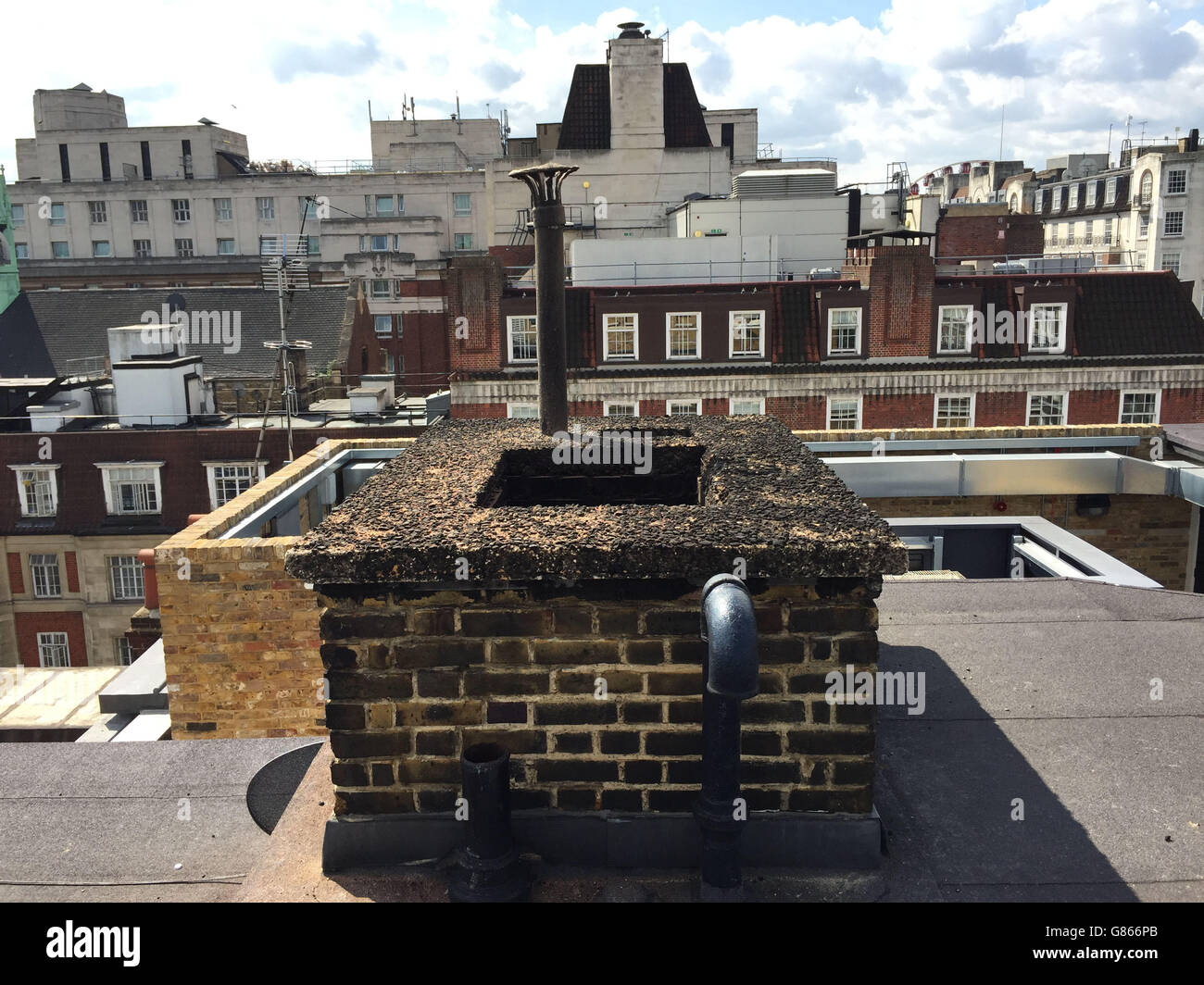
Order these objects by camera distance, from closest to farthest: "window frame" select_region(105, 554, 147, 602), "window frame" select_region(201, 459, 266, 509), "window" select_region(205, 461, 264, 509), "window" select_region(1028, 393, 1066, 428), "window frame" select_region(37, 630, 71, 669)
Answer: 1. "window frame" select_region(201, 459, 266, 509)
2. "window" select_region(205, 461, 264, 509)
3. "window frame" select_region(105, 554, 147, 602)
4. "window frame" select_region(37, 630, 71, 669)
5. "window" select_region(1028, 393, 1066, 428)

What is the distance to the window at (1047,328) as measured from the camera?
1606 inches

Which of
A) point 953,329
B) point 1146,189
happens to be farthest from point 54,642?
point 1146,189

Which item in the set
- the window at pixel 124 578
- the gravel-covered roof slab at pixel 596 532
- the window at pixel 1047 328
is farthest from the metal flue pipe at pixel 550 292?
the window at pixel 1047 328

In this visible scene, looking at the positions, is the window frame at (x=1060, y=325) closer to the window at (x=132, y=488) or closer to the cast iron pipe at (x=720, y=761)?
the window at (x=132, y=488)

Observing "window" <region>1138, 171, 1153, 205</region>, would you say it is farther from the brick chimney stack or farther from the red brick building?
the brick chimney stack

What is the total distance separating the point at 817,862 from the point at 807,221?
49445mm

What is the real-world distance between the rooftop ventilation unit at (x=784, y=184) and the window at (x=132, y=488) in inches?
1263

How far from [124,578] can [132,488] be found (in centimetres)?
376

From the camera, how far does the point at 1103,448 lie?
1387cm

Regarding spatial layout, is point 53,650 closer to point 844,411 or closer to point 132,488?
point 132,488

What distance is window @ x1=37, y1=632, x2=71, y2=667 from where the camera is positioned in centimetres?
3791

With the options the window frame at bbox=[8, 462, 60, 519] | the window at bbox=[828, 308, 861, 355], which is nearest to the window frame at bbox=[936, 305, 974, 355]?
the window at bbox=[828, 308, 861, 355]

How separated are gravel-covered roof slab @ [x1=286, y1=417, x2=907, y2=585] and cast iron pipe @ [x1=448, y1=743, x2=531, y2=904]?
89 cm

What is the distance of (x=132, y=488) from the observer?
36656 mm
